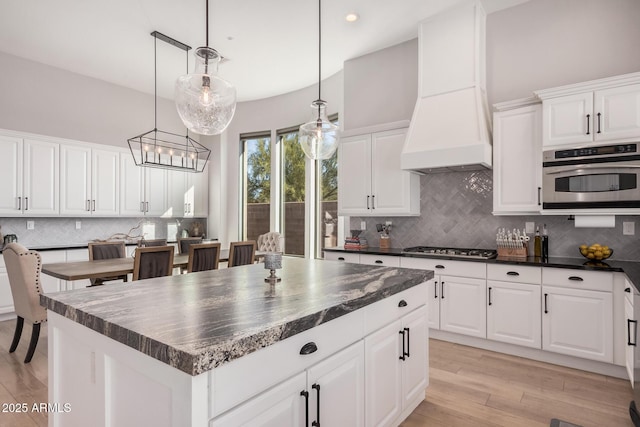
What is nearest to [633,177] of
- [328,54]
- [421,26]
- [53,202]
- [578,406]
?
[578,406]

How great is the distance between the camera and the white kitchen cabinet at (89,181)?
16.5ft

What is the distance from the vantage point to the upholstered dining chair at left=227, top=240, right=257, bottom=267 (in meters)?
4.02

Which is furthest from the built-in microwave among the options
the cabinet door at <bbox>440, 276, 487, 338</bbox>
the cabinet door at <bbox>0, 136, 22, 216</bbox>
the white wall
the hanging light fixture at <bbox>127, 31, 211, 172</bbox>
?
the cabinet door at <bbox>0, 136, 22, 216</bbox>

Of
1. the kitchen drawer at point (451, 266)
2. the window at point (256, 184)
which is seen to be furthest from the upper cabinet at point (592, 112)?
the window at point (256, 184)

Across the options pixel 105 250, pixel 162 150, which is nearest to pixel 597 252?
pixel 162 150

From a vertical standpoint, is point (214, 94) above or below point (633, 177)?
above

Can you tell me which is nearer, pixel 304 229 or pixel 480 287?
pixel 480 287

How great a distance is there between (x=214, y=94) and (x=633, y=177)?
3.33 metres

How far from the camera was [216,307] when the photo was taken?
4.88 ft

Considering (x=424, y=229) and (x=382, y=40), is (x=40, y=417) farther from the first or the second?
(x=382, y=40)

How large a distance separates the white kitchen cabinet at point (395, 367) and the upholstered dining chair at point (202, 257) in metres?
2.40

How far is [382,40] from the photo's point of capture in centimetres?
446

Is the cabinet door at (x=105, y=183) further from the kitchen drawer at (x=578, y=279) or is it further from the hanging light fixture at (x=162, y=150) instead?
the kitchen drawer at (x=578, y=279)

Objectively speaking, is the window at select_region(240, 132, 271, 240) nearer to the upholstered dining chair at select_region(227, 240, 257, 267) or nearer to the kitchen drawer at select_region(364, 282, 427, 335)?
the upholstered dining chair at select_region(227, 240, 257, 267)
